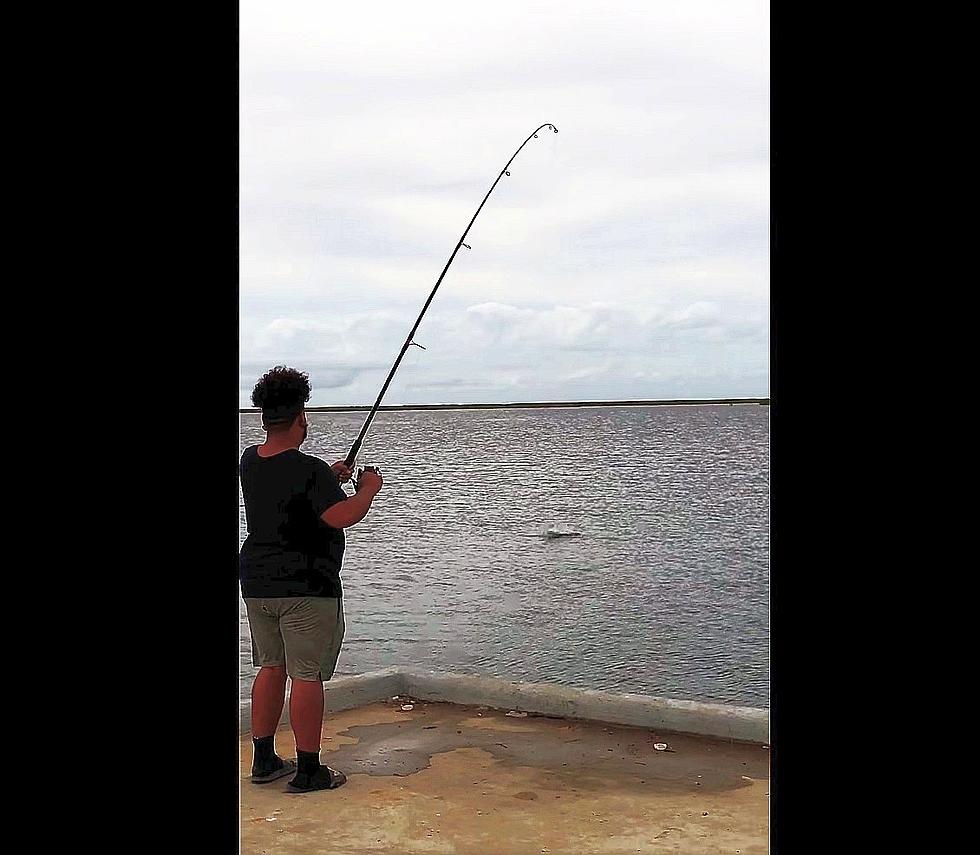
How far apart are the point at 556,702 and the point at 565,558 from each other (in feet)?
51.8

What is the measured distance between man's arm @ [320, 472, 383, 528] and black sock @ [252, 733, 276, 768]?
60 cm

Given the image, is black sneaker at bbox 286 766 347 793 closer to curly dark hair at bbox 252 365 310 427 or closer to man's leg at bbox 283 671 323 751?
man's leg at bbox 283 671 323 751

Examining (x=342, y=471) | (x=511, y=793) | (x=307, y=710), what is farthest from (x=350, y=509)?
(x=511, y=793)

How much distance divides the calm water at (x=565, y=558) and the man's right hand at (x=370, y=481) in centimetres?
81

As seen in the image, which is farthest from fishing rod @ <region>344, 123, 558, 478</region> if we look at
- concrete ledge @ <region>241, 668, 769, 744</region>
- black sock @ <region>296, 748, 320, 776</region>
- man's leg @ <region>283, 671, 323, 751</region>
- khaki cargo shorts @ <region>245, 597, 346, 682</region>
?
concrete ledge @ <region>241, 668, 769, 744</region>

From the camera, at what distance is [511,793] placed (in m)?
2.65

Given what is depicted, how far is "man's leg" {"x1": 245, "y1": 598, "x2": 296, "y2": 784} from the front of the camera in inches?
97.7

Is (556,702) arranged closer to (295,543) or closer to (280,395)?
(295,543)

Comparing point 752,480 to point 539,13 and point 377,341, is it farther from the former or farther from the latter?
point 539,13

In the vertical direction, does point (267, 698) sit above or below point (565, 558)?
above

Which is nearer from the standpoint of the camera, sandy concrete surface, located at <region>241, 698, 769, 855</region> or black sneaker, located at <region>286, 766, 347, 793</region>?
sandy concrete surface, located at <region>241, 698, 769, 855</region>
